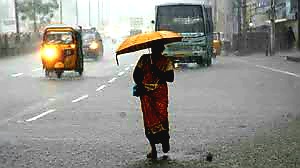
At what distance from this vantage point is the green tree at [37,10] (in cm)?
7256

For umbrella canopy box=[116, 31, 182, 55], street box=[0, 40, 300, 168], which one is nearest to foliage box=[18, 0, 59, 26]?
street box=[0, 40, 300, 168]

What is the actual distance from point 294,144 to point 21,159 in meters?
3.96

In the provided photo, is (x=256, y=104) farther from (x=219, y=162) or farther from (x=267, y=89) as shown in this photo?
(x=219, y=162)

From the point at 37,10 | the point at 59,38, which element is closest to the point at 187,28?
the point at 59,38

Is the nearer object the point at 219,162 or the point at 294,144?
the point at 219,162

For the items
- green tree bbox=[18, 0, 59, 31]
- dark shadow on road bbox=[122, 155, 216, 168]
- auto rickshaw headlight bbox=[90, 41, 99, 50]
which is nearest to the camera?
dark shadow on road bbox=[122, 155, 216, 168]

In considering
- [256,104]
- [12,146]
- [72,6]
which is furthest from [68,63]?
[72,6]

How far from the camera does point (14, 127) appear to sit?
11.6 m

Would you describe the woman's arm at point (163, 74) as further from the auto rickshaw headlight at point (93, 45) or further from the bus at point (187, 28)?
the auto rickshaw headlight at point (93, 45)

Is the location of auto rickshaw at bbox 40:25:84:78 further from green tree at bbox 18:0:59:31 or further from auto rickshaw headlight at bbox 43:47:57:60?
green tree at bbox 18:0:59:31

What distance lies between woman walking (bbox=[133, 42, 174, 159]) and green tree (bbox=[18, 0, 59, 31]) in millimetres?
64523

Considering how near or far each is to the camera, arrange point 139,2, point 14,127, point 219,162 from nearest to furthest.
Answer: point 219,162 < point 14,127 < point 139,2

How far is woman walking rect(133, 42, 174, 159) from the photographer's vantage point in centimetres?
823

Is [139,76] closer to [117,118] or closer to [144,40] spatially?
[144,40]
